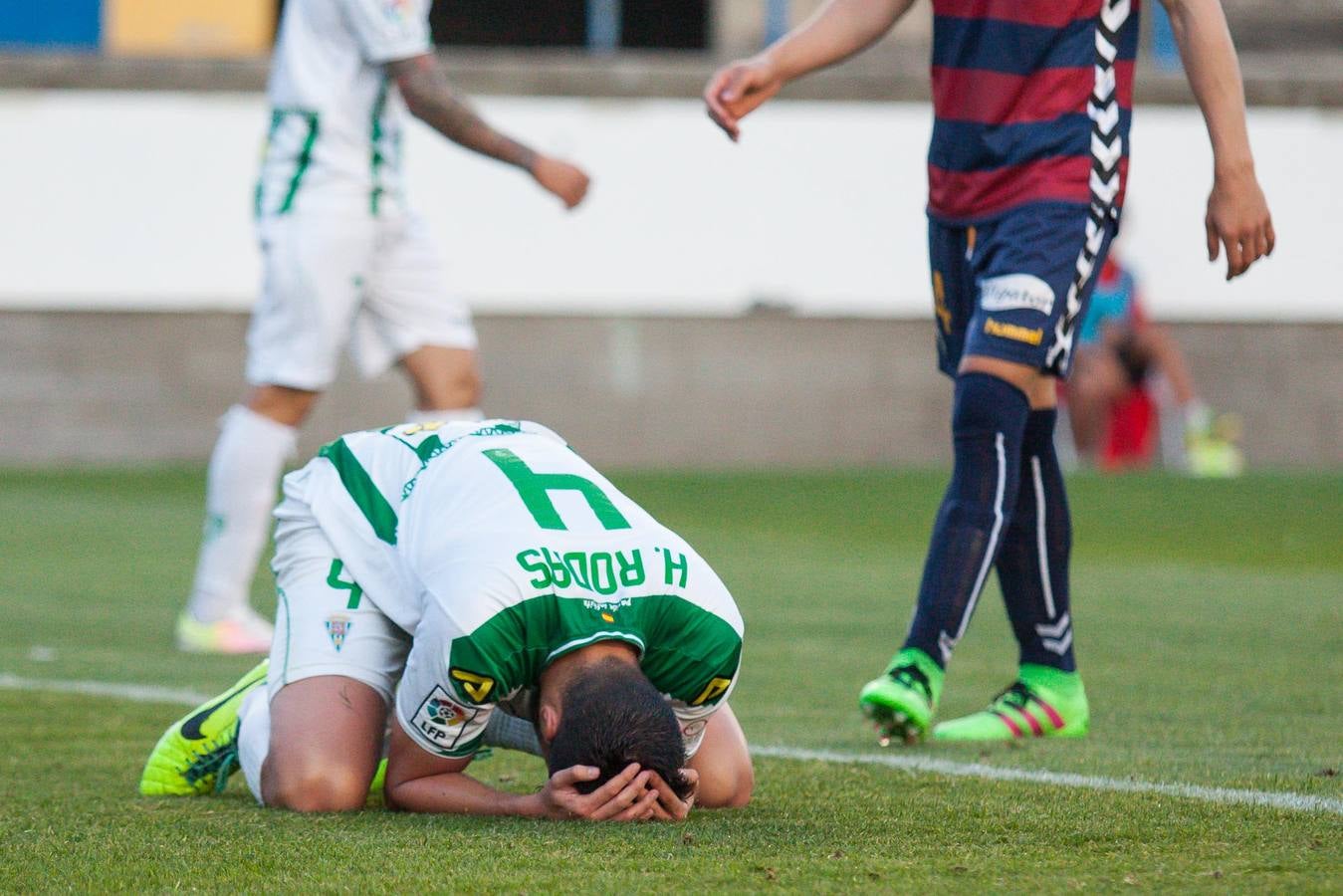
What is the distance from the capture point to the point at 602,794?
11.2 feet

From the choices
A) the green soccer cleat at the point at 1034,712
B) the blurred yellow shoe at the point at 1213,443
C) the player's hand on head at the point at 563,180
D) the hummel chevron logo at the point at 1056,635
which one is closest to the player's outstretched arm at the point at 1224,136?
the hummel chevron logo at the point at 1056,635

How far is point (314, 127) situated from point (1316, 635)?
3.34 m

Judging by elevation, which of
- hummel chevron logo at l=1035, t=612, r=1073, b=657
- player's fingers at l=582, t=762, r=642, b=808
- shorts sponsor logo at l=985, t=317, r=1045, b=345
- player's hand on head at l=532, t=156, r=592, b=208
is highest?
player's hand on head at l=532, t=156, r=592, b=208

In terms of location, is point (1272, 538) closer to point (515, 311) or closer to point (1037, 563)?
point (1037, 563)

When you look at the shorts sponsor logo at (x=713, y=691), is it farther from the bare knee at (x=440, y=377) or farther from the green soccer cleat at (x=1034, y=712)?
the bare knee at (x=440, y=377)

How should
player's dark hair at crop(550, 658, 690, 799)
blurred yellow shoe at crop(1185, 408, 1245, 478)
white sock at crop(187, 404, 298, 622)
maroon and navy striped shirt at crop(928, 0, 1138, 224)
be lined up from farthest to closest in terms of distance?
blurred yellow shoe at crop(1185, 408, 1245, 478), white sock at crop(187, 404, 298, 622), maroon and navy striped shirt at crop(928, 0, 1138, 224), player's dark hair at crop(550, 658, 690, 799)

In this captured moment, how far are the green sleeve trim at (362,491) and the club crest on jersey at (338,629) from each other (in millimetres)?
158

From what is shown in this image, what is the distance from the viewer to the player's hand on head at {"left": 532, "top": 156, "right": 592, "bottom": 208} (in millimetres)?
6293

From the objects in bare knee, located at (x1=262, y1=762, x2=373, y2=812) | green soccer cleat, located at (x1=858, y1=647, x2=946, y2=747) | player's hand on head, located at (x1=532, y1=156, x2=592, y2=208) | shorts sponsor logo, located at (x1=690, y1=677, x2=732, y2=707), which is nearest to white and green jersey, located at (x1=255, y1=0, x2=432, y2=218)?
player's hand on head, located at (x1=532, y1=156, x2=592, y2=208)

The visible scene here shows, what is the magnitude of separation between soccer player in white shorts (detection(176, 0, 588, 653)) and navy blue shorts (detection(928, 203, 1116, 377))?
7.24 feet

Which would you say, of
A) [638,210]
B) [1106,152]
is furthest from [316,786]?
[638,210]

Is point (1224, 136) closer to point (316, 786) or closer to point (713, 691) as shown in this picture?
point (713, 691)

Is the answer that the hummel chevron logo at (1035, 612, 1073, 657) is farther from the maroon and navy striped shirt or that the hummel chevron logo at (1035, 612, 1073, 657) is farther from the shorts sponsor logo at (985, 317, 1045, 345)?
the maroon and navy striped shirt

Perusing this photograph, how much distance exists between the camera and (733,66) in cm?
470
